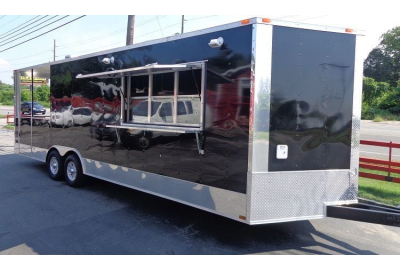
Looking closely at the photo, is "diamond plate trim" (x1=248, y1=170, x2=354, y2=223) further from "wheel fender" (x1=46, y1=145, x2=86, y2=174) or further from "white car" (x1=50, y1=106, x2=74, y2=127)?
"white car" (x1=50, y1=106, x2=74, y2=127)

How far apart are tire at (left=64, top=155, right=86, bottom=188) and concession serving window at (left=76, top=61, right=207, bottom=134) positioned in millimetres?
1844

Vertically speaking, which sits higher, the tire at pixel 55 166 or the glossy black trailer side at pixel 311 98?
the glossy black trailer side at pixel 311 98

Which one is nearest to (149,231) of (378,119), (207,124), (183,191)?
(183,191)

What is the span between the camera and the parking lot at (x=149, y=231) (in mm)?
4277

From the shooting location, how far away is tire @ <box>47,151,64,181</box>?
758cm

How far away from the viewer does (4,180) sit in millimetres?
7984

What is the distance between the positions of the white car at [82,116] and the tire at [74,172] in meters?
0.79

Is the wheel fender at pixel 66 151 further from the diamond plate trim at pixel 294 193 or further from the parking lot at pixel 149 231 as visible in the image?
the diamond plate trim at pixel 294 193

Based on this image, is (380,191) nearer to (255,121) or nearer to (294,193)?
(294,193)

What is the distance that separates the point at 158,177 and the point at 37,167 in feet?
20.1

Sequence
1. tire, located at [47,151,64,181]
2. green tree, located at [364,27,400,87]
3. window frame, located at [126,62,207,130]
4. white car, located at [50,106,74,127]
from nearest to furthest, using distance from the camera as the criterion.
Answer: window frame, located at [126,62,207,130] → white car, located at [50,106,74,127] → tire, located at [47,151,64,181] → green tree, located at [364,27,400,87]

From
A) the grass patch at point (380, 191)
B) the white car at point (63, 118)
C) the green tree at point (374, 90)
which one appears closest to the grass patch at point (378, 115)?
the green tree at point (374, 90)

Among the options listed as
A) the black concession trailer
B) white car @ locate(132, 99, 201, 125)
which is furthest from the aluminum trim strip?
white car @ locate(132, 99, 201, 125)
